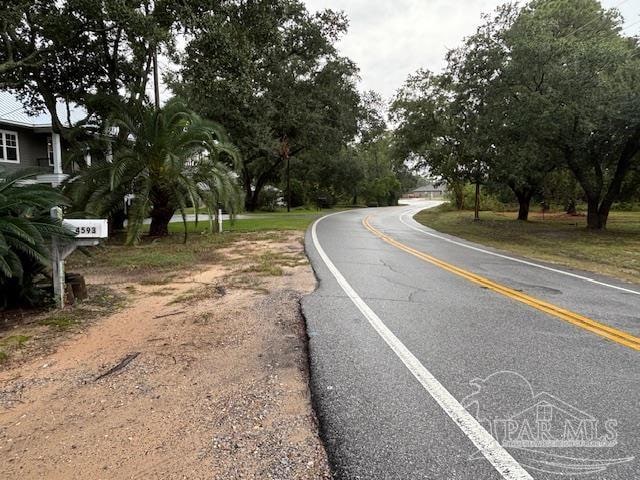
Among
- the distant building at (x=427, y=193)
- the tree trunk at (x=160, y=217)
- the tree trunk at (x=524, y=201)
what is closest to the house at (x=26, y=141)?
the tree trunk at (x=160, y=217)

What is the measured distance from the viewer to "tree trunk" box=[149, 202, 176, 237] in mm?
14664

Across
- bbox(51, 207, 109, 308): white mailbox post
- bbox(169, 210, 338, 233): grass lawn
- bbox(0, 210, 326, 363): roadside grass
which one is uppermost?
bbox(51, 207, 109, 308): white mailbox post

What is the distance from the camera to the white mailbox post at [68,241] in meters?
5.87

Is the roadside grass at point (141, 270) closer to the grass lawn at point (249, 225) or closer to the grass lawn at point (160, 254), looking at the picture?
the grass lawn at point (160, 254)

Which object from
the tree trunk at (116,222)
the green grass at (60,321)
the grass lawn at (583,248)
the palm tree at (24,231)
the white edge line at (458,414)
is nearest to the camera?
the white edge line at (458,414)

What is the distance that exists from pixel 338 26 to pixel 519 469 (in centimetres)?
2170

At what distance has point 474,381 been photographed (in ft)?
12.1

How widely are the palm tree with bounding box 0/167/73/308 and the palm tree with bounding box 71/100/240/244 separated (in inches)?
248

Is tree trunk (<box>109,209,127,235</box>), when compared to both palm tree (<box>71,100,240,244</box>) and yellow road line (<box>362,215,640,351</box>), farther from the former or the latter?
yellow road line (<box>362,215,640,351</box>)

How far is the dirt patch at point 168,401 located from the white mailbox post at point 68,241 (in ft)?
2.94

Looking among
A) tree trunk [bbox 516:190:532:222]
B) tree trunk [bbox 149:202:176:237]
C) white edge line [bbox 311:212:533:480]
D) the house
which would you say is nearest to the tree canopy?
tree trunk [bbox 149:202:176:237]

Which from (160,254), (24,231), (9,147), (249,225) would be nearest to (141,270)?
(160,254)

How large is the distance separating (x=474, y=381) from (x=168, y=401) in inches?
99.0

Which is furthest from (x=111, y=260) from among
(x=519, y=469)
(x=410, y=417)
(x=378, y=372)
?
(x=519, y=469)
